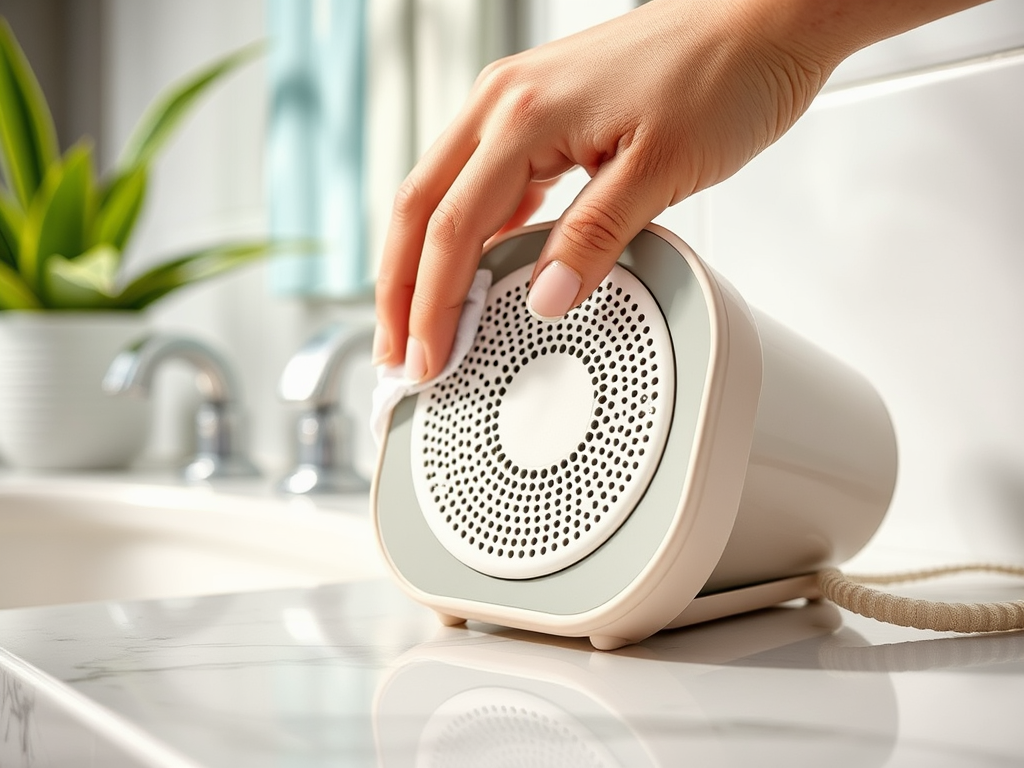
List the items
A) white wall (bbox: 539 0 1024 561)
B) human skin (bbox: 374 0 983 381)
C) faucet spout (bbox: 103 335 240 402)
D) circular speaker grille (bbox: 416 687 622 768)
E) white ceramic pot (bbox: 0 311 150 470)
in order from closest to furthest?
circular speaker grille (bbox: 416 687 622 768) → human skin (bbox: 374 0 983 381) → white wall (bbox: 539 0 1024 561) → faucet spout (bbox: 103 335 240 402) → white ceramic pot (bbox: 0 311 150 470)

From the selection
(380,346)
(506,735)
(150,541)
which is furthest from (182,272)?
(506,735)

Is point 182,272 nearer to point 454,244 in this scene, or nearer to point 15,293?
point 15,293

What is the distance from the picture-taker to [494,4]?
38.4 inches

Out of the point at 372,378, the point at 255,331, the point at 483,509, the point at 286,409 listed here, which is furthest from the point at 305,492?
the point at 483,509

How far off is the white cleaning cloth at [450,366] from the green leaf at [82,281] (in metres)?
0.81

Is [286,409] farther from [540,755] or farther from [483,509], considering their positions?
[540,755]

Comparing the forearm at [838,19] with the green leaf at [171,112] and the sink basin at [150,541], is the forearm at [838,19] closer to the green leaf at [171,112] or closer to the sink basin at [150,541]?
the sink basin at [150,541]

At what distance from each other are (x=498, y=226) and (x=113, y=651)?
23 centimetres

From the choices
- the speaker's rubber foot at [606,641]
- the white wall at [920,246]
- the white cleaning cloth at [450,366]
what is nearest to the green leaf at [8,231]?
the white wall at [920,246]

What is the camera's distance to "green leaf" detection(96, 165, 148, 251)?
1.29 m

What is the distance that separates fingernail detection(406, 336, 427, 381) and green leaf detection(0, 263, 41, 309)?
886 mm

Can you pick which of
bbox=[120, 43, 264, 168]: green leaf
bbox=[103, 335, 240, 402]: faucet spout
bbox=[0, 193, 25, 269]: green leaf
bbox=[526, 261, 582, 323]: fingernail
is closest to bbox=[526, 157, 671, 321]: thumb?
bbox=[526, 261, 582, 323]: fingernail

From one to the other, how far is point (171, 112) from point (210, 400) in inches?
14.3

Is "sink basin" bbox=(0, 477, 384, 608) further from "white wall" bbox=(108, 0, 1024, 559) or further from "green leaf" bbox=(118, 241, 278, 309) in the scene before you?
"white wall" bbox=(108, 0, 1024, 559)
